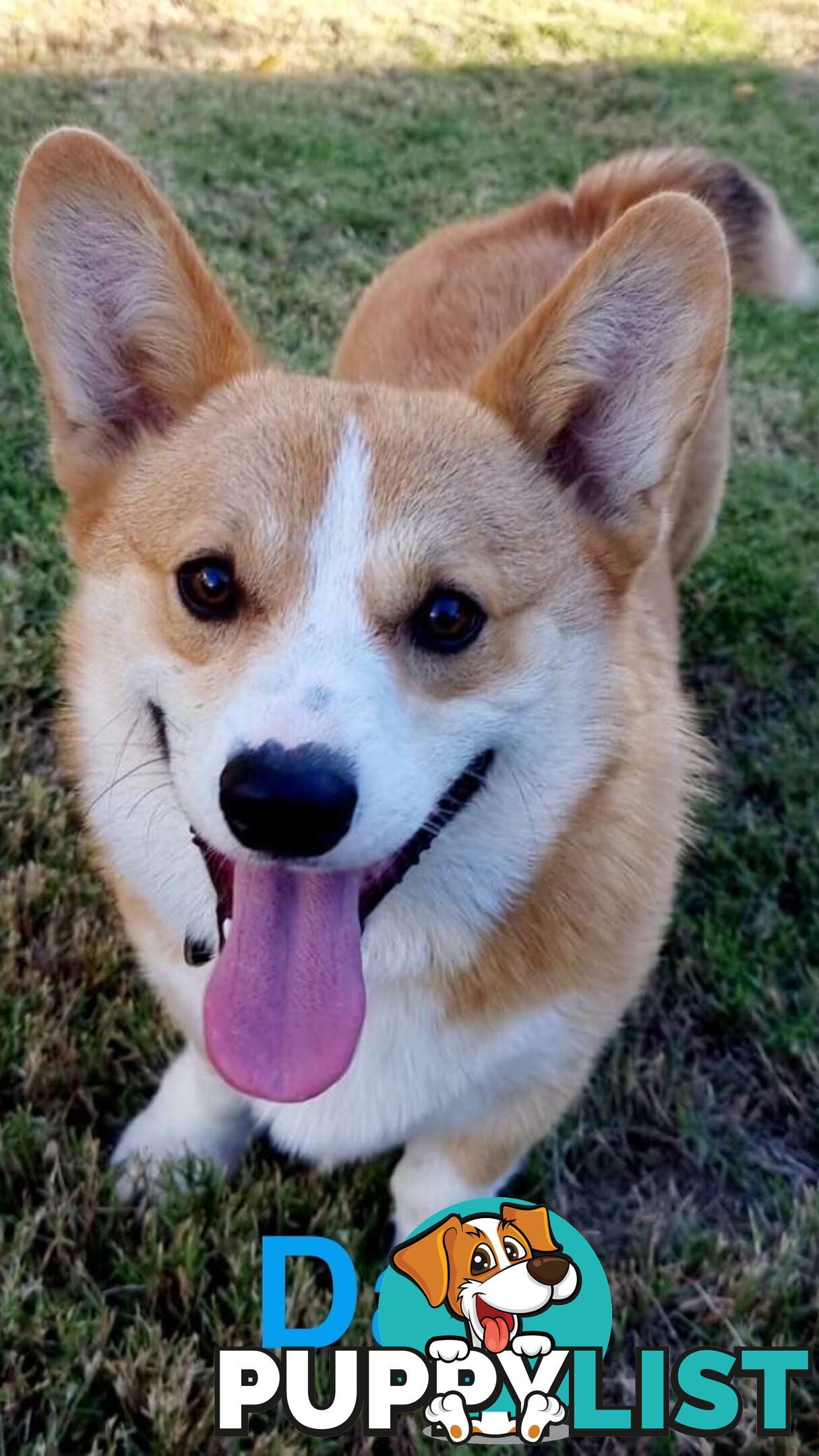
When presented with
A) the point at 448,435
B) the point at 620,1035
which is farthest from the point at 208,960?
the point at 620,1035

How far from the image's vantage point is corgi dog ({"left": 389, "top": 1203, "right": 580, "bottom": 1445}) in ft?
5.70

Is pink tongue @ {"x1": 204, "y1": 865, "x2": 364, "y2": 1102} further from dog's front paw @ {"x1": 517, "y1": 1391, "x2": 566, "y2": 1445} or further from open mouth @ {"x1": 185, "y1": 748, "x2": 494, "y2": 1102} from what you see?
dog's front paw @ {"x1": 517, "y1": 1391, "x2": 566, "y2": 1445}

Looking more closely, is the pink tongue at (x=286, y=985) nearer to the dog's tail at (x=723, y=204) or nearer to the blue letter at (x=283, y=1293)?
the blue letter at (x=283, y=1293)

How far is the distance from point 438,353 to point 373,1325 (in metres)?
2.04

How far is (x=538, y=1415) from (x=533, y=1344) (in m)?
0.21

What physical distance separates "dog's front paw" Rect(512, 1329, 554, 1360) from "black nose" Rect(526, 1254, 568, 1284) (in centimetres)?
7

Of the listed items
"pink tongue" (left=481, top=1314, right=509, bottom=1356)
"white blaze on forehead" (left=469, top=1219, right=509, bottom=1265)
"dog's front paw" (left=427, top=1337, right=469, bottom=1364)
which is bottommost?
"dog's front paw" (left=427, top=1337, right=469, bottom=1364)

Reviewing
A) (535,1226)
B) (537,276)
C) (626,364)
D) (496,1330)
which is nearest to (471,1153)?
(535,1226)

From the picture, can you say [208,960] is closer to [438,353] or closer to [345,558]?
[345,558]

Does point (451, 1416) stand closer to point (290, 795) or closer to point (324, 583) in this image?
point (290, 795)

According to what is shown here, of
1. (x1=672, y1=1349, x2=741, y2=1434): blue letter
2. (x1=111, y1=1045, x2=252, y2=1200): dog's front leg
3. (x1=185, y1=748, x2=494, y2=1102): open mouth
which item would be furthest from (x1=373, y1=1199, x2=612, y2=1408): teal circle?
(x1=111, y1=1045, x2=252, y2=1200): dog's front leg

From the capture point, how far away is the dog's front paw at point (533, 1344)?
175 centimetres

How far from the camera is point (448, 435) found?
1882 mm

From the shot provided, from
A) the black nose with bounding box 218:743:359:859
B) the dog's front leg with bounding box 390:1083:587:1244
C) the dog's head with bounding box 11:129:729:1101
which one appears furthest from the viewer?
the dog's front leg with bounding box 390:1083:587:1244
